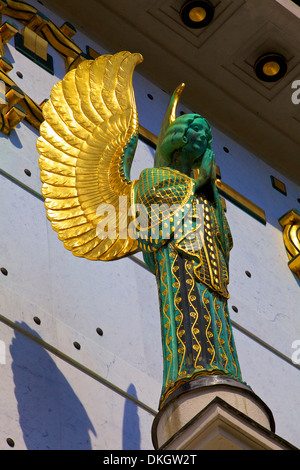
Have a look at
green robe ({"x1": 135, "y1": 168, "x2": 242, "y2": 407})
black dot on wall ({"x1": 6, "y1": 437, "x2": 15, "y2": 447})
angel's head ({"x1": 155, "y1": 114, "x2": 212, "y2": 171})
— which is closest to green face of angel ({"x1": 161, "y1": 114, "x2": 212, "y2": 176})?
angel's head ({"x1": 155, "y1": 114, "x2": 212, "y2": 171})

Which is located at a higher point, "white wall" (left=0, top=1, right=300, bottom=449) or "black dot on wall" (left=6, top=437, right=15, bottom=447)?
"white wall" (left=0, top=1, right=300, bottom=449)

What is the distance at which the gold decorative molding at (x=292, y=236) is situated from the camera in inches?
306

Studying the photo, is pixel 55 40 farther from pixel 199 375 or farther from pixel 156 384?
pixel 199 375

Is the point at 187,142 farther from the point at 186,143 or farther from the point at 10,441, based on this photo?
the point at 10,441

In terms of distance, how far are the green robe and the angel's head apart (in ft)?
0.37

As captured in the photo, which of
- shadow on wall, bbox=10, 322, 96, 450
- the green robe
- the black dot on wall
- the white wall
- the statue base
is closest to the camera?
the statue base

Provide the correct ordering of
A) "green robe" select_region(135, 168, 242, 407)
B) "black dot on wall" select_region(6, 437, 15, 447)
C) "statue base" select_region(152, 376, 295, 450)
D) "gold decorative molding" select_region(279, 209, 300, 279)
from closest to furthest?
1. "statue base" select_region(152, 376, 295, 450)
2. "green robe" select_region(135, 168, 242, 407)
3. "black dot on wall" select_region(6, 437, 15, 447)
4. "gold decorative molding" select_region(279, 209, 300, 279)

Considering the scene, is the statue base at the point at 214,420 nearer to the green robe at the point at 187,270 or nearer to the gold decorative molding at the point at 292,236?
the green robe at the point at 187,270

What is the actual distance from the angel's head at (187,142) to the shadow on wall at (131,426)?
0.98m

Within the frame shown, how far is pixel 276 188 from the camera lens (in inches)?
326

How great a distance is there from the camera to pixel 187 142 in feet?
18.5

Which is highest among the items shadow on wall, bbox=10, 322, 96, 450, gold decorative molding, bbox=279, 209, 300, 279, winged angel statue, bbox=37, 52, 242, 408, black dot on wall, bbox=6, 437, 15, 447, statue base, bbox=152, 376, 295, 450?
gold decorative molding, bbox=279, 209, 300, 279

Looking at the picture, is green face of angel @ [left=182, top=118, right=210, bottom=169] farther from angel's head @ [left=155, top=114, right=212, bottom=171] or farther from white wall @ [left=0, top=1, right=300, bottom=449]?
white wall @ [left=0, top=1, right=300, bottom=449]

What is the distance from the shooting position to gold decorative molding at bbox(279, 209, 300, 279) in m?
7.77
